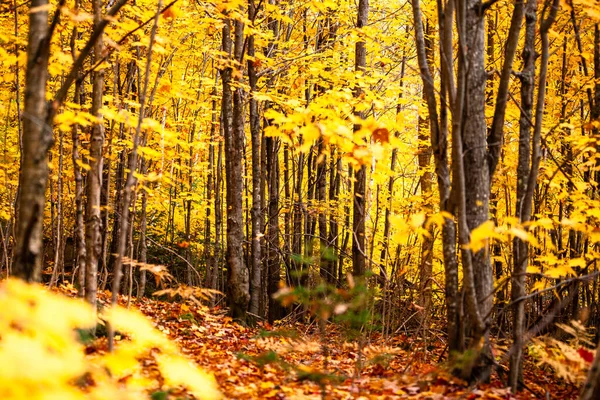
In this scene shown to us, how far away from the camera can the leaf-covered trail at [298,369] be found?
4.20 meters

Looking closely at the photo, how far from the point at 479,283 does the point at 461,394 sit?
995mm

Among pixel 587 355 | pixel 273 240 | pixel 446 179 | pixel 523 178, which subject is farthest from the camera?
pixel 273 240

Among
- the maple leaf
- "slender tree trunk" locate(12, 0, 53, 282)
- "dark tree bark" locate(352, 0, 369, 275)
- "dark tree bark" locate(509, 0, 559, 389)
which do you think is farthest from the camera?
"dark tree bark" locate(352, 0, 369, 275)

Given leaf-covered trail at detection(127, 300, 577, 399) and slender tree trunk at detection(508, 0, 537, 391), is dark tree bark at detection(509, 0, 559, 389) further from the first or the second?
leaf-covered trail at detection(127, 300, 577, 399)

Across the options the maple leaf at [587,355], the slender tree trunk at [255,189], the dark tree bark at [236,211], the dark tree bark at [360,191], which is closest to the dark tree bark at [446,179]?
the maple leaf at [587,355]

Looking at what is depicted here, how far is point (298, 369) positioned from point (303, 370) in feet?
0.18

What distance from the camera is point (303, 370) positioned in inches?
151

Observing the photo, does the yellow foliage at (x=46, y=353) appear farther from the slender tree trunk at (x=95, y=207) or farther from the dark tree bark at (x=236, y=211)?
the dark tree bark at (x=236, y=211)

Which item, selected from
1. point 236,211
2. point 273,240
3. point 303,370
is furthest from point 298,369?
point 273,240

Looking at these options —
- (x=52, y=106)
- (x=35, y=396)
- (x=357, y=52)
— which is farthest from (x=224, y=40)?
(x=35, y=396)

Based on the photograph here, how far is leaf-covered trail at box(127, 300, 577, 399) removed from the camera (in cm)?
420

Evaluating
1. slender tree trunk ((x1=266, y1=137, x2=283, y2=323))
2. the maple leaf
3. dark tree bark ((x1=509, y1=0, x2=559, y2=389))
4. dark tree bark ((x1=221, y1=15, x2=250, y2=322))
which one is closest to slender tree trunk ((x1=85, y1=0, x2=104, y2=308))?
dark tree bark ((x1=221, y1=15, x2=250, y2=322))

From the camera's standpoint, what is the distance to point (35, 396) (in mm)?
1556

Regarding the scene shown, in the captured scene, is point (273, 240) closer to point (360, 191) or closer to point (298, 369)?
point (360, 191)
